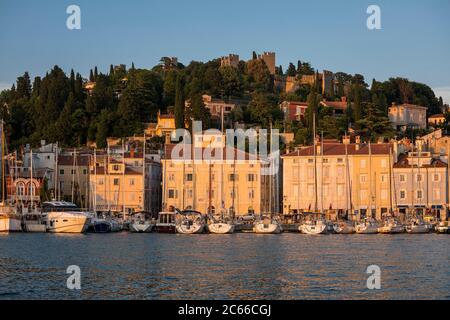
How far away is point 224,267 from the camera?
47.1 metres

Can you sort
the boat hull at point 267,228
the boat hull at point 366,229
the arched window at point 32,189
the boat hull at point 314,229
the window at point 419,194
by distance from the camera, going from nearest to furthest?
the boat hull at point 314,229
the boat hull at point 267,228
the boat hull at point 366,229
the window at point 419,194
the arched window at point 32,189

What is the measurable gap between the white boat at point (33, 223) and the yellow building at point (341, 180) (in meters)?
22.4

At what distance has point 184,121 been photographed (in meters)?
116

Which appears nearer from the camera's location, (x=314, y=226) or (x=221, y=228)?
(x=314, y=226)

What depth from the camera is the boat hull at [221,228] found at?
8100 cm

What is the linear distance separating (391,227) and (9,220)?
101ft

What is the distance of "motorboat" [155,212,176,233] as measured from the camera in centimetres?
8419

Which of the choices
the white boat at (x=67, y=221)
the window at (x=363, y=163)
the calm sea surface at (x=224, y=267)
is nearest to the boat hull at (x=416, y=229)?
the calm sea surface at (x=224, y=267)

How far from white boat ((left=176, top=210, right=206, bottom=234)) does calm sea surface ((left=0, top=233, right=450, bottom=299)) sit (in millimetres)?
8838

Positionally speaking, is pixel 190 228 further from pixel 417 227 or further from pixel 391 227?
pixel 417 227

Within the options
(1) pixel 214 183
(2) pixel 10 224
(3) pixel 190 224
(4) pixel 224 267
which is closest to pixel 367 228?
(3) pixel 190 224

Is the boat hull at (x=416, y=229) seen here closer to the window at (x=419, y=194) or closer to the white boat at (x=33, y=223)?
the window at (x=419, y=194)

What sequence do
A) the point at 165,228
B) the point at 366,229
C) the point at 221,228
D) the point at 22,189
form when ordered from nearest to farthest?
the point at 221,228
the point at 366,229
the point at 165,228
the point at 22,189

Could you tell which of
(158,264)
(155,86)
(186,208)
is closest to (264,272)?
(158,264)
